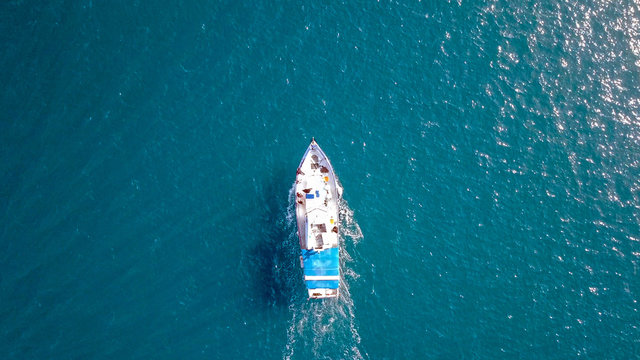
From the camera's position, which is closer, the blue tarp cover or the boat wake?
the blue tarp cover

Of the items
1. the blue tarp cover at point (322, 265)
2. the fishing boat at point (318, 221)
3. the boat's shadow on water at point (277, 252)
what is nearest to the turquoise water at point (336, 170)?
the boat's shadow on water at point (277, 252)

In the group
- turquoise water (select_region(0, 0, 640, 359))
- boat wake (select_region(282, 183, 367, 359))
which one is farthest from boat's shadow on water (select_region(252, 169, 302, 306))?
boat wake (select_region(282, 183, 367, 359))

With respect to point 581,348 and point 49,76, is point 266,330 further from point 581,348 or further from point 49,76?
point 49,76

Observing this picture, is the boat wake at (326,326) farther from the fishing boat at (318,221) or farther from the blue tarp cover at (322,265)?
the blue tarp cover at (322,265)

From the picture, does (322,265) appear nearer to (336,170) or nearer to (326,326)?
(326,326)

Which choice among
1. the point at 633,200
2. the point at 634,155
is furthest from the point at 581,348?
the point at 634,155

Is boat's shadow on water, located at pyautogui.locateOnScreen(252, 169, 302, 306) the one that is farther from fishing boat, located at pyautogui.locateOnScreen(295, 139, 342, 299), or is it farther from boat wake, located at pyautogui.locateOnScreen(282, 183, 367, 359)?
fishing boat, located at pyautogui.locateOnScreen(295, 139, 342, 299)
